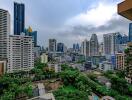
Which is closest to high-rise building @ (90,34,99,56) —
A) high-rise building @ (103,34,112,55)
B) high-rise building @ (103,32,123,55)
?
high-rise building @ (103,34,112,55)

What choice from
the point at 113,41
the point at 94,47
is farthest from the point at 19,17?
the point at 94,47

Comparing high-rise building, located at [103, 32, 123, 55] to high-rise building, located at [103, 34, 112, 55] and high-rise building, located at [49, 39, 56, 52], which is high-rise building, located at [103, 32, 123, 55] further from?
high-rise building, located at [49, 39, 56, 52]

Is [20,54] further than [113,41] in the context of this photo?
No

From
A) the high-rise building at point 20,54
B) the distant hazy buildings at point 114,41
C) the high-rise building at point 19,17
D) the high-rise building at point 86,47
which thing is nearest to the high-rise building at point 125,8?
the high-rise building at point 20,54

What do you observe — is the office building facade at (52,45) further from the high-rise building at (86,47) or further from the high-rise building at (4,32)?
the high-rise building at (4,32)

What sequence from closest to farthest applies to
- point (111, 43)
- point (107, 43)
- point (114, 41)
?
point (114, 41) < point (111, 43) < point (107, 43)

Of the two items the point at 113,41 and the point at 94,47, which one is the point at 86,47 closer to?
the point at 94,47
